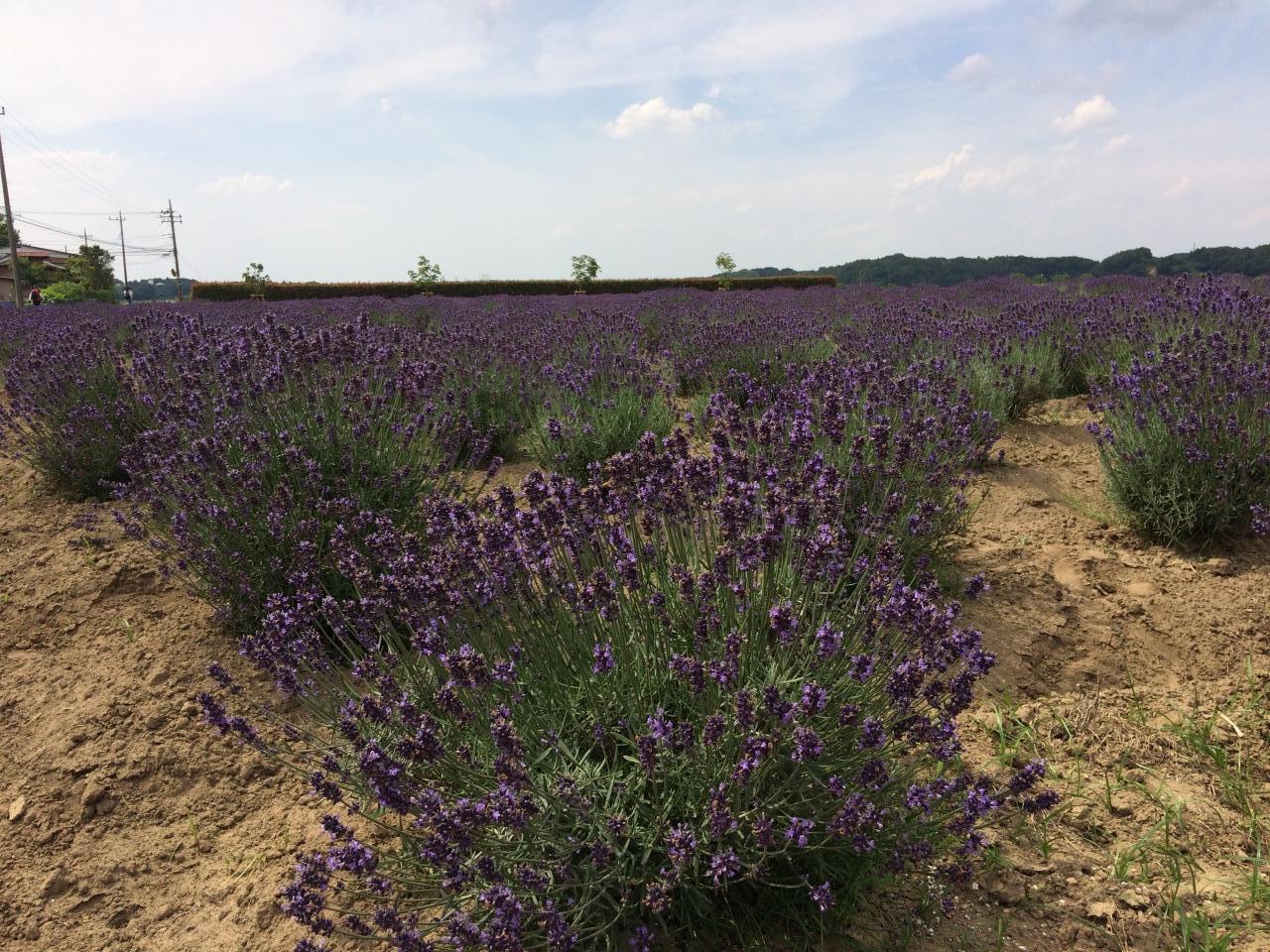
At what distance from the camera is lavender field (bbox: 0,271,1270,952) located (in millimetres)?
1851

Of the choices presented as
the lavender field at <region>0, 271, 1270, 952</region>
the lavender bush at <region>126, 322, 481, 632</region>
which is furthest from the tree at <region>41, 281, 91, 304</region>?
the lavender bush at <region>126, 322, 481, 632</region>

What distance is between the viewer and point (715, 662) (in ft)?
6.37

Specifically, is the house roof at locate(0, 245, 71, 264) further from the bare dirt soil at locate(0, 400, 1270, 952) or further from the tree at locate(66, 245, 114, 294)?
the bare dirt soil at locate(0, 400, 1270, 952)

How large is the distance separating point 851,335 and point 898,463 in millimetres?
4411

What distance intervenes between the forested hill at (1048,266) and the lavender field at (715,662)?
42.0 ft

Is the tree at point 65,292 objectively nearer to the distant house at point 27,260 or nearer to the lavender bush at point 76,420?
the distant house at point 27,260

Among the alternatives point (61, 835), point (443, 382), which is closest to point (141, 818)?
point (61, 835)

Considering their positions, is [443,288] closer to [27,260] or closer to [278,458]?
[278,458]

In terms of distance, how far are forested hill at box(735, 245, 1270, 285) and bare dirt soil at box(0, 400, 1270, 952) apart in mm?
12938

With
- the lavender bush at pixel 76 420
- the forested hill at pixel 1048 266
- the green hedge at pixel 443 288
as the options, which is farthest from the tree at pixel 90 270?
the lavender bush at pixel 76 420

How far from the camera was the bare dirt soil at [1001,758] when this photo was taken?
7.14 ft

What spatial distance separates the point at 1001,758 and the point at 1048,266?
39527 millimetres

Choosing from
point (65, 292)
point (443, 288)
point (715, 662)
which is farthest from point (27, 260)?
point (715, 662)

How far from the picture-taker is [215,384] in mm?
4855
